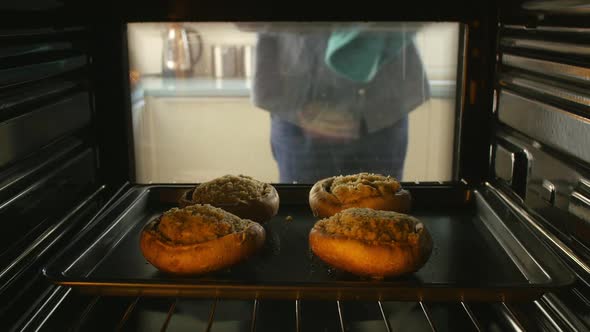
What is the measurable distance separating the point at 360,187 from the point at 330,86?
0.68 metres

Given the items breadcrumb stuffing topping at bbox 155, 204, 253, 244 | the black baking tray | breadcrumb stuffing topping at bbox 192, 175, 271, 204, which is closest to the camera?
the black baking tray

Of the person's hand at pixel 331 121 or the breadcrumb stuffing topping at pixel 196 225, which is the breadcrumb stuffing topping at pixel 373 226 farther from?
the person's hand at pixel 331 121

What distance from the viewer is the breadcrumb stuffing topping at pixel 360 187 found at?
4.27ft

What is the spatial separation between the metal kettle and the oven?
7cm

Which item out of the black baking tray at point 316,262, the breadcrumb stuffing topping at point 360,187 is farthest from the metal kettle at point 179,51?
the breadcrumb stuffing topping at point 360,187

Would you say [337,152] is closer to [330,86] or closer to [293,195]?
[330,86]

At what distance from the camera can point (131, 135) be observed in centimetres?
141

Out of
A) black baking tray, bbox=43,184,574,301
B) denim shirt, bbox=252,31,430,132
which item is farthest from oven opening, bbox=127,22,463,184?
black baking tray, bbox=43,184,574,301

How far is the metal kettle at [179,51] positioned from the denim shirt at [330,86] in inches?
7.8

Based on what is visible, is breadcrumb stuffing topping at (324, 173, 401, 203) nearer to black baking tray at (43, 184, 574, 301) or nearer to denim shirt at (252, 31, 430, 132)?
black baking tray at (43, 184, 574, 301)

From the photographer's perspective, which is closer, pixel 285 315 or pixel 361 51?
pixel 285 315

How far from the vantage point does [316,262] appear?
3.73ft

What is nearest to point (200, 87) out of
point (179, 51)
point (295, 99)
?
point (179, 51)

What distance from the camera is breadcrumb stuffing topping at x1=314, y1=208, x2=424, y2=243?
1.07 metres
